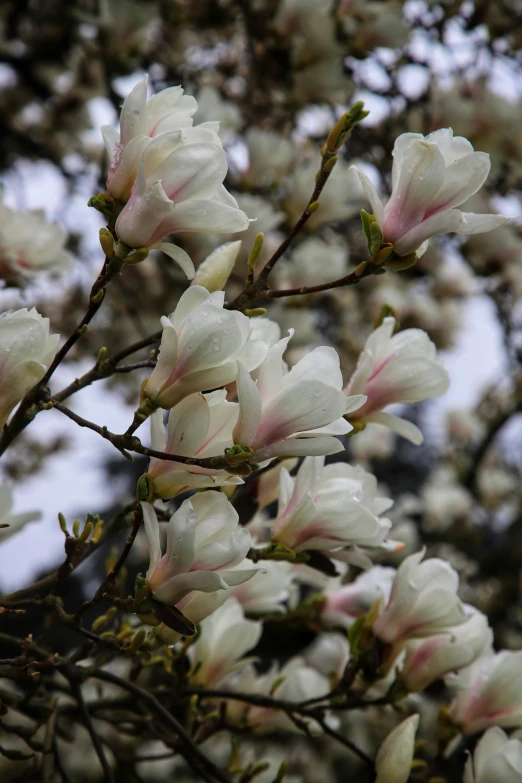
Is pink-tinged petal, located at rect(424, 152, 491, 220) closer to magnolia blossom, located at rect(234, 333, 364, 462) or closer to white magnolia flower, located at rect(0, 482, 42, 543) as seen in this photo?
magnolia blossom, located at rect(234, 333, 364, 462)

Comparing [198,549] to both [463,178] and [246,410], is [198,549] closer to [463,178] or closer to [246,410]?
[246,410]

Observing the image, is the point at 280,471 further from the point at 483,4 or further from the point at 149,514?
the point at 483,4

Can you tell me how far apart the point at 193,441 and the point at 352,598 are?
0.49 metres

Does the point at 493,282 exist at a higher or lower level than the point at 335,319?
higher

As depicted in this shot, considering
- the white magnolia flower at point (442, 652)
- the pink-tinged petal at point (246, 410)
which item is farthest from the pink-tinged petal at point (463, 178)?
the white magnolia flower at point (442, 652)

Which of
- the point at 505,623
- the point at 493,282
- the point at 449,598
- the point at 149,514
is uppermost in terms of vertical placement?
the point at 149,514

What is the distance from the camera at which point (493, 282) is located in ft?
6.64

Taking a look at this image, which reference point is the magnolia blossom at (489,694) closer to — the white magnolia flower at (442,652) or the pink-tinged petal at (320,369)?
the white magnolia flower at (442,652)

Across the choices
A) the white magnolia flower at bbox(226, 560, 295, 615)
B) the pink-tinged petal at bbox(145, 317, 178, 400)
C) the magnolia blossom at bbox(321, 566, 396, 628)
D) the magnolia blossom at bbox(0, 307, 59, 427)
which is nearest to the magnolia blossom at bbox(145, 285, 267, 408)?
the pink-tinged petal at bbox(145, 317, 178, 400)

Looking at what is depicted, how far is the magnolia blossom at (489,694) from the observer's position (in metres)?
0.91

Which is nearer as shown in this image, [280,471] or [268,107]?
[280,471]

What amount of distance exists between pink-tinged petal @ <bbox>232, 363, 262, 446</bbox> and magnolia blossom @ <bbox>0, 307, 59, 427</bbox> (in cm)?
19

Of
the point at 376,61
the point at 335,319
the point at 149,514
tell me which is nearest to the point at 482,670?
the point at 149,514

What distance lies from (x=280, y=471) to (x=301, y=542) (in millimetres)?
85
